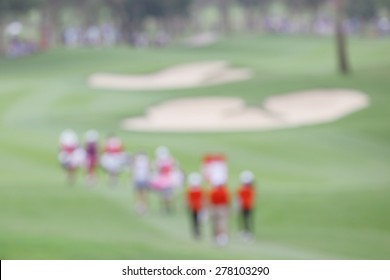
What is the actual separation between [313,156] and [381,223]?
3092mm

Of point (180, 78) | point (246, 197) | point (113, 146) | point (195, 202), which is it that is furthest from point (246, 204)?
point (180, 78)

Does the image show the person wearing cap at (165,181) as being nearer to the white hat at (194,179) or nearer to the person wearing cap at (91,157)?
the white hat at (194,179)

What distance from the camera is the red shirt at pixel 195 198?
40.1 feet

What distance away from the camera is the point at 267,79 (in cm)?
2358

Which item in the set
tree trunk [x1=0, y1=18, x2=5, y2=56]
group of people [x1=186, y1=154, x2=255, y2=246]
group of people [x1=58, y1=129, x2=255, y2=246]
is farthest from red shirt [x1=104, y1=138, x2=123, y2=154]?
tree trunk [x1=0, y1=18, x2=5, y2=56]

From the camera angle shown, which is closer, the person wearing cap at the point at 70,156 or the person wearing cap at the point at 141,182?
the person wearing cap at the point at 141,182

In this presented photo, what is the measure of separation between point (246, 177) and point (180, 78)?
11408 millimetres

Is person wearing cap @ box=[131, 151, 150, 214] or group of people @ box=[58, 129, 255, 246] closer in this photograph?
group of people @ box=[58, 129, 255, 246]

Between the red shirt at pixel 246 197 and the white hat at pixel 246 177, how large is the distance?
0.39 feet

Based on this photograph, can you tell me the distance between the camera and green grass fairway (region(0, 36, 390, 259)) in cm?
1170

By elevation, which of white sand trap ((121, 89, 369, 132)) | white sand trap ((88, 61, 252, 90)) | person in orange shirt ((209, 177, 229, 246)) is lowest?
person in orange shirt ((209, 177, 229, 246))

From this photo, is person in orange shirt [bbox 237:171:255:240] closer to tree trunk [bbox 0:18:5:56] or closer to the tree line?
tree trunk [bbox 0:18:5:56]

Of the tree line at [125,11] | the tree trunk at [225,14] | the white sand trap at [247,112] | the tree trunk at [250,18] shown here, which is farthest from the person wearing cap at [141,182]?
the tree trunk at [250,18]

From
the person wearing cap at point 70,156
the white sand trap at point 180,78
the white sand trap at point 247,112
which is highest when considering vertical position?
the white sand trap at point 180,78
